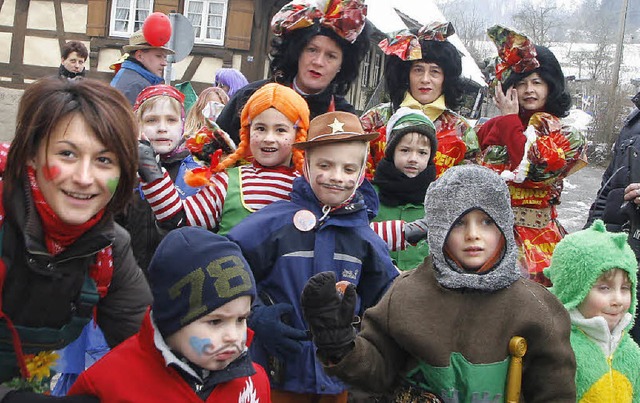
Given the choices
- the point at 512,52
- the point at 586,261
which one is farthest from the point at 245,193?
the point at 512,52

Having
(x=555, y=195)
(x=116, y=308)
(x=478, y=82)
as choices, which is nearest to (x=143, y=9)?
(x=478, y=82)

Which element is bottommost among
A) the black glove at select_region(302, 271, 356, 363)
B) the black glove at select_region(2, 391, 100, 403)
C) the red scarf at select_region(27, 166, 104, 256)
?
the black glove at select_region(2, 391, 100, 403)

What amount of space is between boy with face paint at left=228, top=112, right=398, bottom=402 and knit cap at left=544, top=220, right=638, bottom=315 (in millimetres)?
695

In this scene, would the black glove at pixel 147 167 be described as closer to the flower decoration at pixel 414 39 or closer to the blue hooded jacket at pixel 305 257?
the blue hooded jacket at pixel 305 257

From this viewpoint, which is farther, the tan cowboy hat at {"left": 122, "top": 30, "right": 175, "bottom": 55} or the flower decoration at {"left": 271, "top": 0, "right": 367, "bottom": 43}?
the tan cowboy hat at {"left": 122, "top": 30, "right": 175, "bottom": 55}

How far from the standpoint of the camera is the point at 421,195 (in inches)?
154

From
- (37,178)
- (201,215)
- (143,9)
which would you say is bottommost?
(201,215)

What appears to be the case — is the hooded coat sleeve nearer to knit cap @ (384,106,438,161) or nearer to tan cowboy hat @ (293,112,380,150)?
tan cowboy hat @ (293,112,380,150)

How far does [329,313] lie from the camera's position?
2248mm

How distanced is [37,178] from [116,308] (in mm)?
536

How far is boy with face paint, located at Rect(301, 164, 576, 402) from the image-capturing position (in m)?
2.51

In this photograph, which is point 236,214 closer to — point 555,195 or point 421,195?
point 421,195

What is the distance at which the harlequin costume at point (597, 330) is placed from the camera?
2.90 m

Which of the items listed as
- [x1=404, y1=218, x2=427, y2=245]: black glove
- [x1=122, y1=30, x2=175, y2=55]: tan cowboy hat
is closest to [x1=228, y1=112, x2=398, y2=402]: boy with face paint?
[x1=404, y1=218, x2=427, y2=245]: black glove
